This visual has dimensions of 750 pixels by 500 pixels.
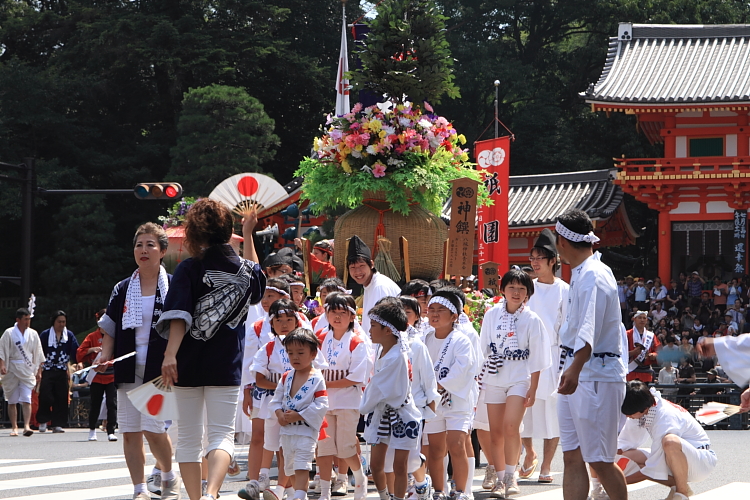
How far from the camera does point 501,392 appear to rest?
25.1 ft

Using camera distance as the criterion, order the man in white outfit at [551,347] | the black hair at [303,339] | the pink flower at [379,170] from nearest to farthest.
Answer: the black hair at [303,339], the man in white outfit at [551,347], the pink flower at [379,170]

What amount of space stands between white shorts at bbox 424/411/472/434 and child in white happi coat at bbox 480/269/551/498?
0.74m

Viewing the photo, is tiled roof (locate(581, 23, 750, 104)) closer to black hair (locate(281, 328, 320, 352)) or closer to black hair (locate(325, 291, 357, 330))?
black hair (locate(325, 291, 357, 330))

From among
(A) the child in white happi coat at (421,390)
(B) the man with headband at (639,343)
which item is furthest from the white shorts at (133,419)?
(B) the man with headband at (639,343)

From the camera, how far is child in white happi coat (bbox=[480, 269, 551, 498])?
7.48 meters

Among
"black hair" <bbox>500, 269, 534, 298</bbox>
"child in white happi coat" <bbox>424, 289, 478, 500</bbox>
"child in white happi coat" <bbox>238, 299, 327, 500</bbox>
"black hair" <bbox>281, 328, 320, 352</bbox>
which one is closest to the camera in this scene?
"black hair" <bbox>281, 328, 320, 352</bbox>

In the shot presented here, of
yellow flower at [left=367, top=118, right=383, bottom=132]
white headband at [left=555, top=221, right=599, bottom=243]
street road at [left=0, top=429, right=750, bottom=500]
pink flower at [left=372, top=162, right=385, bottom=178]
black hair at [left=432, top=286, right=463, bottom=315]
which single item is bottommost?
street road at [left=0, top=429, right=750, bottom=500]

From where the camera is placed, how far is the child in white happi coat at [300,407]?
6219mm

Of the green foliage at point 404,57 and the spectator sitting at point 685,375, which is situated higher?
the green foliage at point 404,57

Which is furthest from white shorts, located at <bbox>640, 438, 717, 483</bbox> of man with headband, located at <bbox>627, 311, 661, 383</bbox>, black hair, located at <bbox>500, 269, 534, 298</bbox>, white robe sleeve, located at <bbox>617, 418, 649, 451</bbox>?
man with headband, located at <bbox>627, 311, 661, 383</bbox>

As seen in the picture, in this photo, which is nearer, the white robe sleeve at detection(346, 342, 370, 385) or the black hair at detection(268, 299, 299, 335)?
the white robe sleeve at detection(346, 342, 370, 385)

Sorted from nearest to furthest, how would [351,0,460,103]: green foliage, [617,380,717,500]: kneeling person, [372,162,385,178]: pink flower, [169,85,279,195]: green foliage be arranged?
[617,380,717,500]: kneeling person, [372,162,385,178]: pink flower, [351,0,460,103]: green foliage, [169,85,279,195]: green foliage

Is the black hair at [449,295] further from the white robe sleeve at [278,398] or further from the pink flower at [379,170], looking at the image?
the pink flower at [379,170]

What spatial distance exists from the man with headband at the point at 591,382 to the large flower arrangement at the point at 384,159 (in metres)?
3.66
